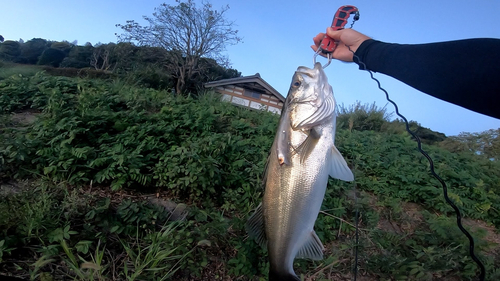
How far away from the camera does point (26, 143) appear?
3.80m

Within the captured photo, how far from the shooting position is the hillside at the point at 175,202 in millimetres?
2799

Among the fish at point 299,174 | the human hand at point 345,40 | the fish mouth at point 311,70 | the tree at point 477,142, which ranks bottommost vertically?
the fish at point 299,174

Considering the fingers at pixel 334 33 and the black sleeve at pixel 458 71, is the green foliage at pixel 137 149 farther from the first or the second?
the black sleeve at pixel 458 71

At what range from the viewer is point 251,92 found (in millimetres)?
17734

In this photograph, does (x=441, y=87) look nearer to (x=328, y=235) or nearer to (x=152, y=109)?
(x=328, y=235)

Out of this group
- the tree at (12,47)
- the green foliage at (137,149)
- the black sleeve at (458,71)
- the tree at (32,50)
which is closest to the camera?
the black sleeve at (458,71)

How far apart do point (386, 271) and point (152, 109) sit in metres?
4.72

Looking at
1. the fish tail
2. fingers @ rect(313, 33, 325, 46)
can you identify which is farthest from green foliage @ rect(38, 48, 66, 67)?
the fish tail

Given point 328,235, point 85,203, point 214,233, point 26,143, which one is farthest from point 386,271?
point 26,143

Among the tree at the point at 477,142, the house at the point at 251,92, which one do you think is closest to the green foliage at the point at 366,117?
the tree at the point at 477,142

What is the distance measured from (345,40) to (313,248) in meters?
1.29

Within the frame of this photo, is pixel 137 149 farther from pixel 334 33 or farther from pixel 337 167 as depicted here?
pixel 337 167

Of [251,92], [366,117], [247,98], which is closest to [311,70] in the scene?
[366,117]

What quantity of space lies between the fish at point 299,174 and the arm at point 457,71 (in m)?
0.40
